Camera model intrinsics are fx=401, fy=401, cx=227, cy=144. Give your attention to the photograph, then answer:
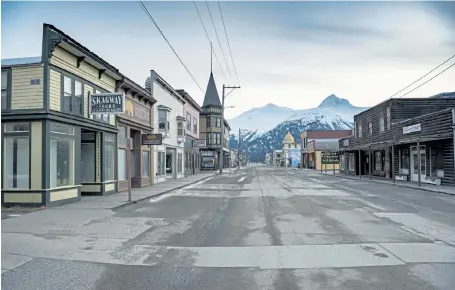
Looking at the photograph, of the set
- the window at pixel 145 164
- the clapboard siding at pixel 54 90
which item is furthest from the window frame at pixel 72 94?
the window at pixel 145 164

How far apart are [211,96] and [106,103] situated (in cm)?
5702

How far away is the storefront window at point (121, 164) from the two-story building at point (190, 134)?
19131mm

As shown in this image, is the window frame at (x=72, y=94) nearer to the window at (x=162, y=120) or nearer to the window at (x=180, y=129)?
the window at (x=162, y=120)

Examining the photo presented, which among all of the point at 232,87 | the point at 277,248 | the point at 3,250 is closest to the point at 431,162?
the point at 277,248

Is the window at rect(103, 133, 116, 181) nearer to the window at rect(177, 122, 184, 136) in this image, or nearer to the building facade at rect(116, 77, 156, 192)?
the building facade at rect(116, 77, 156, 192)

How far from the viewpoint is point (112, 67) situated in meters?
19.5

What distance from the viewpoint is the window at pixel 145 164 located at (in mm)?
26266

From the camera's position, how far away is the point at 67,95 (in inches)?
614

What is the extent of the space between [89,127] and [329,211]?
34.3 ft

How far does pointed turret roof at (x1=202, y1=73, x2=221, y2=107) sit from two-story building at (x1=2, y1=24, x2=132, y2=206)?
179 feet

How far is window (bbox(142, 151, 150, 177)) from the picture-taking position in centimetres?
2627

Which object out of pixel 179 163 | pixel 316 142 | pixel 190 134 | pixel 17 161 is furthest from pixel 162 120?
pixel 316 142

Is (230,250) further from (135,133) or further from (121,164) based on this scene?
(135,133)

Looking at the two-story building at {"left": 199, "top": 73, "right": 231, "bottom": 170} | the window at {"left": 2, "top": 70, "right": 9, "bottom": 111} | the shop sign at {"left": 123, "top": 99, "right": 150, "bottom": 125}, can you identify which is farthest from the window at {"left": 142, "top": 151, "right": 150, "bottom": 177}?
the two-story building at {"left": 199, "top": 73, "right": 231, "bottom": 170}
